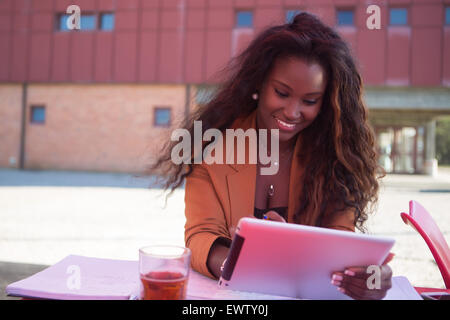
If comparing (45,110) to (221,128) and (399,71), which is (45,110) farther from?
(221,128)

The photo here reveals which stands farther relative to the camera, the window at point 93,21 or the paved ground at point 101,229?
the window at point 93,21

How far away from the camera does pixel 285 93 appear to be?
1573 mm

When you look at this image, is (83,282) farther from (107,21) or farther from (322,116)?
(107,21)

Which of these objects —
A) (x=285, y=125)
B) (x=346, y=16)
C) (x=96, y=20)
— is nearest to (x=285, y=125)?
(x=285, y=125)

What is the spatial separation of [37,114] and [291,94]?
1990 cm

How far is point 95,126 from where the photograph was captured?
18547 millimetres

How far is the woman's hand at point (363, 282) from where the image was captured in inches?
39.2

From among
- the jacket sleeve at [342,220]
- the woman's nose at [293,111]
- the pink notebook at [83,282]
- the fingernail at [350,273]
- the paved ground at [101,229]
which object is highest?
the woman's nose at [293,111]

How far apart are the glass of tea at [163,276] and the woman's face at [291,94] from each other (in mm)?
875

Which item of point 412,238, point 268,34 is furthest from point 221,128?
point 412,238

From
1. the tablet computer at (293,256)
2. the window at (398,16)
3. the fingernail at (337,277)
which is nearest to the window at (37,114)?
the window at (398,16)

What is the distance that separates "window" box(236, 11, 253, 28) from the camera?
17.1 metres

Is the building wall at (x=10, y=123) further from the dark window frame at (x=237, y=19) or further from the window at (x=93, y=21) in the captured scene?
the dark window frame at (x=237, y=19)
